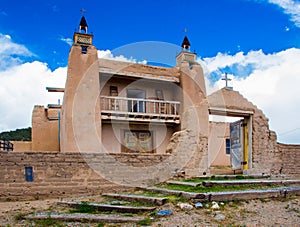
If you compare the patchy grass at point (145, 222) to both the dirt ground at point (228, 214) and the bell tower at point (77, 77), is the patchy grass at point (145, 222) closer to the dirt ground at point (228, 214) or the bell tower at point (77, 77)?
the dirt ground at point (228, 214)

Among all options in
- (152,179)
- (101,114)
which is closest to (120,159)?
(152,179)

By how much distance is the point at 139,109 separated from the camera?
58.6 feet

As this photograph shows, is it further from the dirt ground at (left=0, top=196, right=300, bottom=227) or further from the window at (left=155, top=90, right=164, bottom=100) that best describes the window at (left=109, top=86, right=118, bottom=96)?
the dirt ground at (left=0, top=196, right=300, bottom=227)

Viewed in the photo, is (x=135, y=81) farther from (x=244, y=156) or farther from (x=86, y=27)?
(x=244, y=156)

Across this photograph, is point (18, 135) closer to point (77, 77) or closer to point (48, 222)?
point (77, 77)

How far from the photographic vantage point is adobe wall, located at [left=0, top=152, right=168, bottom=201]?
30.4 feet

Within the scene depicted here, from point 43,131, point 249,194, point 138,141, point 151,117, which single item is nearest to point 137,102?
point 151,117

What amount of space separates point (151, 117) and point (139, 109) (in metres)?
1.13

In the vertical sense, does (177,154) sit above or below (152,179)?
above

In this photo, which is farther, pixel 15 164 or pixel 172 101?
pixel 172 101

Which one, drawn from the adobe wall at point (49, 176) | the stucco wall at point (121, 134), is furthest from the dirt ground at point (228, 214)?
the stucco wall at point (121, 134)

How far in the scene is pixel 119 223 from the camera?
6125mm

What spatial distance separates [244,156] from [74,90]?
9.04 metres

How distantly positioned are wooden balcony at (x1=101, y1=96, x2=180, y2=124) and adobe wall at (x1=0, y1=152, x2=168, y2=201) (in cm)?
577
